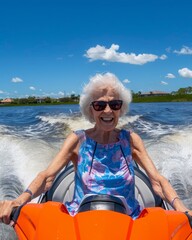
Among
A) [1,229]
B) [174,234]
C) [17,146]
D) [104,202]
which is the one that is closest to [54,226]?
[104,202]

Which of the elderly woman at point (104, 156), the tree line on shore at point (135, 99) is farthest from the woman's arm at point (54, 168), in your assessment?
the tree line on shore at point (135, 99)

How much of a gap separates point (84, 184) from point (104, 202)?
51 cm

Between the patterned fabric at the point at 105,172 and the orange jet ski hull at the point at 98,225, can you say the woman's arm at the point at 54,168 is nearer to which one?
the patterned fabric at the point at 105,172

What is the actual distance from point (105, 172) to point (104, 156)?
0.11 metres

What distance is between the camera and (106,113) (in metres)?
2.13

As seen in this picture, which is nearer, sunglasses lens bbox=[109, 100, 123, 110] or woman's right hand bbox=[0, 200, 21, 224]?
woman's right hand bbox=[0, 200, 21, 224]

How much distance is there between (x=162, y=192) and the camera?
2236mm

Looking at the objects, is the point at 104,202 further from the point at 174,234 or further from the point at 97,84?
the point at 97,84

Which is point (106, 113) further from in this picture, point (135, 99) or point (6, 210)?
point (135, 99)

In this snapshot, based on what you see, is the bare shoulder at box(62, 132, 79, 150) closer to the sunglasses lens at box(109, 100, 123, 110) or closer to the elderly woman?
the elderly woman

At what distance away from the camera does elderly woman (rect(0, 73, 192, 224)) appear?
2.10 meters

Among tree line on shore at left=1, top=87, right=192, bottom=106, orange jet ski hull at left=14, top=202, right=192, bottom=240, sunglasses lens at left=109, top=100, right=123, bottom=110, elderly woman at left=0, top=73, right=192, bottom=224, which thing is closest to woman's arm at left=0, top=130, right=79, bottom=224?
elderly woman at left=0, top=73, right=192, bottom=224

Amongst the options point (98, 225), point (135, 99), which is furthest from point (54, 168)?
point (135, 99)

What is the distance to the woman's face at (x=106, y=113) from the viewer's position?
2.13 m
